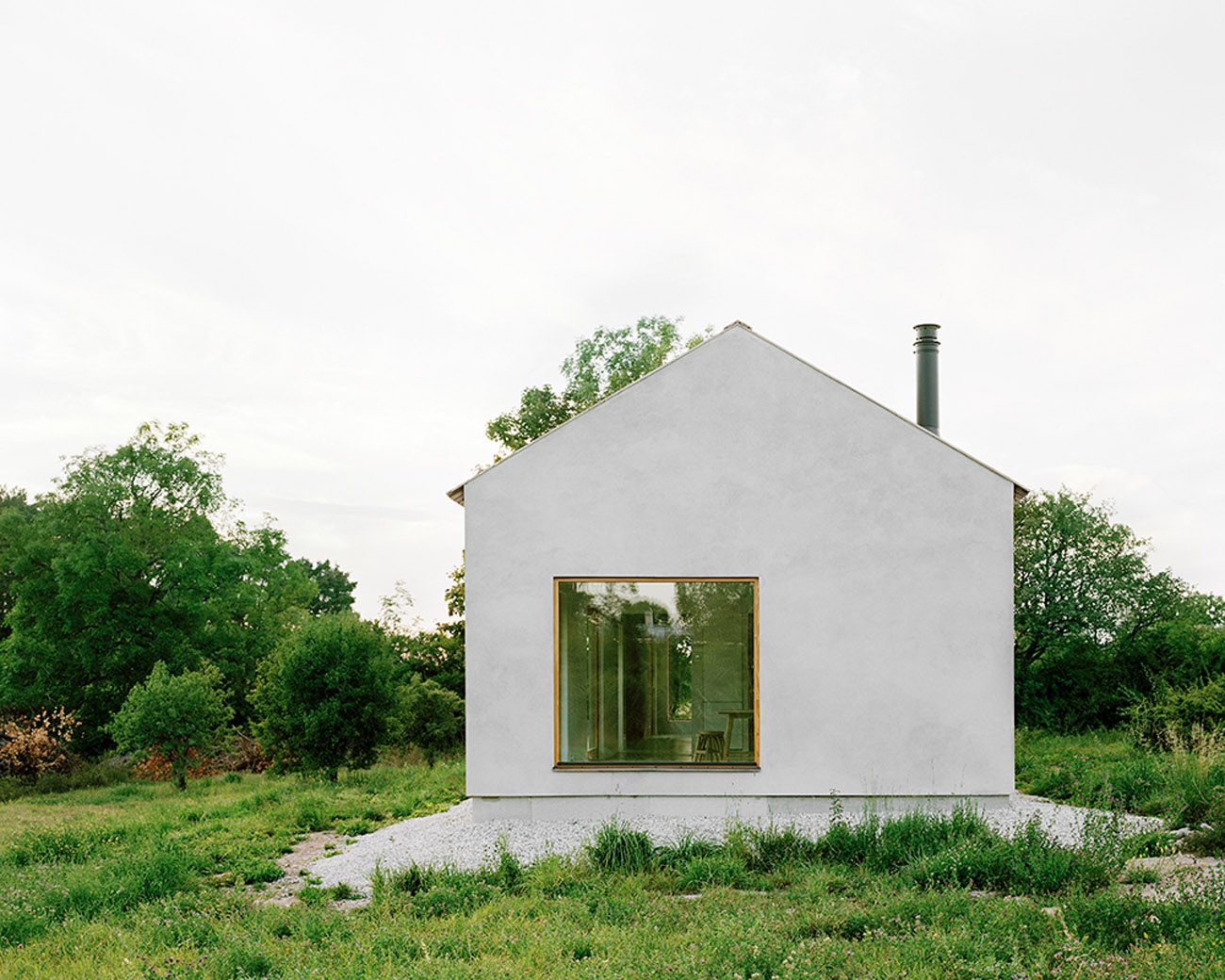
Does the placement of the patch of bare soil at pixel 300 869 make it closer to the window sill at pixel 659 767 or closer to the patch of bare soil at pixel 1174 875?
the window sill at pixel 659 767

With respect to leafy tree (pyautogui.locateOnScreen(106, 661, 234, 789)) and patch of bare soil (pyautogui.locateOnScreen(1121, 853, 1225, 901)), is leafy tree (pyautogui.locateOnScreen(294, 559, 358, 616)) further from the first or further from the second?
patch of bare soil (pyautogui.locateOnScreen(1121, 853, 1225, 901))

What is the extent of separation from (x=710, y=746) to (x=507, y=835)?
7.77ft

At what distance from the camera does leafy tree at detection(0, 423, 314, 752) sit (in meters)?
26.2

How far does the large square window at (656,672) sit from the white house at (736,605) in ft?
0.07

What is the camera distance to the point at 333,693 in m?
15.9

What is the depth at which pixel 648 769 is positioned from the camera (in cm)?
1049

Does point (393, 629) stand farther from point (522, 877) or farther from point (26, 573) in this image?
point (522, 877)

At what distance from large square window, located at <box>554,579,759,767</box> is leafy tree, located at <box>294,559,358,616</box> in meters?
39.6

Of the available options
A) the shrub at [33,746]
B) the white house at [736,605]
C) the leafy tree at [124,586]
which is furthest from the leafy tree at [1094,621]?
the shrub at [33,746]

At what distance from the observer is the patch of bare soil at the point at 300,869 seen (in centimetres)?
775

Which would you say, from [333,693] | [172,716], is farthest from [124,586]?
[333,693]

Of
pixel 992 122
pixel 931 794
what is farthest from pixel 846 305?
pixel 931 794

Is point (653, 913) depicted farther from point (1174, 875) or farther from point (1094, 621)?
point (1094, 621)

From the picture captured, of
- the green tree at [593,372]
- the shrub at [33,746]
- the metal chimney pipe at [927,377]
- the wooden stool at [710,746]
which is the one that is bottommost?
the shrub at [33,746]
